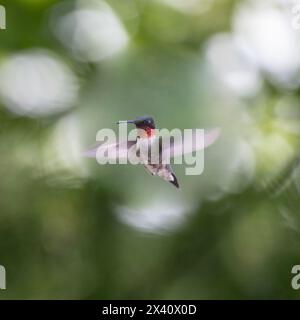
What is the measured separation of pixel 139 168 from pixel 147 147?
0.13 feet

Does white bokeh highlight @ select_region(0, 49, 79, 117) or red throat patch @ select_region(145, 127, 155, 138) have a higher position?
white bokeh highlight @ select_region(0, 49, 79, 117)

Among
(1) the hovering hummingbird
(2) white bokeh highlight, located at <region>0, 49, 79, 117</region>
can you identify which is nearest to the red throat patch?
(1) the hovering hummingbird

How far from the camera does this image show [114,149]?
96cm

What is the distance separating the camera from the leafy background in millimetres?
942

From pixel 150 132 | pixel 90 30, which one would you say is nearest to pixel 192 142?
pixel 150 132

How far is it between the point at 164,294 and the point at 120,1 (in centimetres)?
53

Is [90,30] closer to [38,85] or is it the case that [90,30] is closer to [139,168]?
[38,85]

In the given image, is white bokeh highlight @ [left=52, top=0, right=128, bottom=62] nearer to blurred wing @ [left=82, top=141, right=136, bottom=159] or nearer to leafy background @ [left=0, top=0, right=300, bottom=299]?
leafy background @ [left=0, top=0, right=300, bottom=299]

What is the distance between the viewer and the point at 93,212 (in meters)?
0.99

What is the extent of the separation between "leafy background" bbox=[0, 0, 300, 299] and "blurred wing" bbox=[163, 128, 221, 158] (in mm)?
16

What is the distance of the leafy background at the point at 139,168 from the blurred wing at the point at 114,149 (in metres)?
0.02
